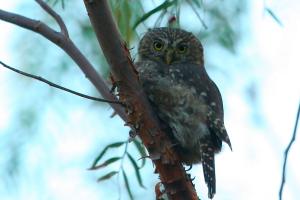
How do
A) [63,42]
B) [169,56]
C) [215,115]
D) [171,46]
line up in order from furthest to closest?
[171,46] → [169,56] → [215,115] → [63,42]

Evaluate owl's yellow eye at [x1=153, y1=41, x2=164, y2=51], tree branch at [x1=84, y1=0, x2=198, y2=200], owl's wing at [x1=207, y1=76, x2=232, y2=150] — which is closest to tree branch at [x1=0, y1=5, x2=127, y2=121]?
tree branch at [x1=84, y1=0, x2=198, y2=200]

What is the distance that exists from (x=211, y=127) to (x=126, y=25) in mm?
729

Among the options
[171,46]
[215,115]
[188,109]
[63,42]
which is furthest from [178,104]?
[171,46]

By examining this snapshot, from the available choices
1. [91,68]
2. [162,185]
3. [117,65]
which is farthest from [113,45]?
[91,68]

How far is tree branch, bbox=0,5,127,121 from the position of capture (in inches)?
120

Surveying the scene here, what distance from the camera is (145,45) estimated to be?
13.4ft

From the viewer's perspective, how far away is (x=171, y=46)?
13.2 ft

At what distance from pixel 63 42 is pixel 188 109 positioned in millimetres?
635

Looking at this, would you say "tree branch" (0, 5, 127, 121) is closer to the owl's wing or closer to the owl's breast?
the owl's breast

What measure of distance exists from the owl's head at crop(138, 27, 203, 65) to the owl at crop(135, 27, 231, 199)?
19 cm

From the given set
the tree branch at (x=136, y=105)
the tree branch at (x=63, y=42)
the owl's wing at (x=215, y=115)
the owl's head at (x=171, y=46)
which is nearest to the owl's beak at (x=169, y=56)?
the owl's head at (x=171, y=46)

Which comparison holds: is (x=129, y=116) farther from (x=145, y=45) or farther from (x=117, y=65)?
(x=145, y=45)

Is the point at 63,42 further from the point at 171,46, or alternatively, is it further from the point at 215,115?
the point at 171,46

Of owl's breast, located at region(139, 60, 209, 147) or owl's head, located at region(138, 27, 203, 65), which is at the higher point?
owl's head, located at region(138, 27, 203, 65)
